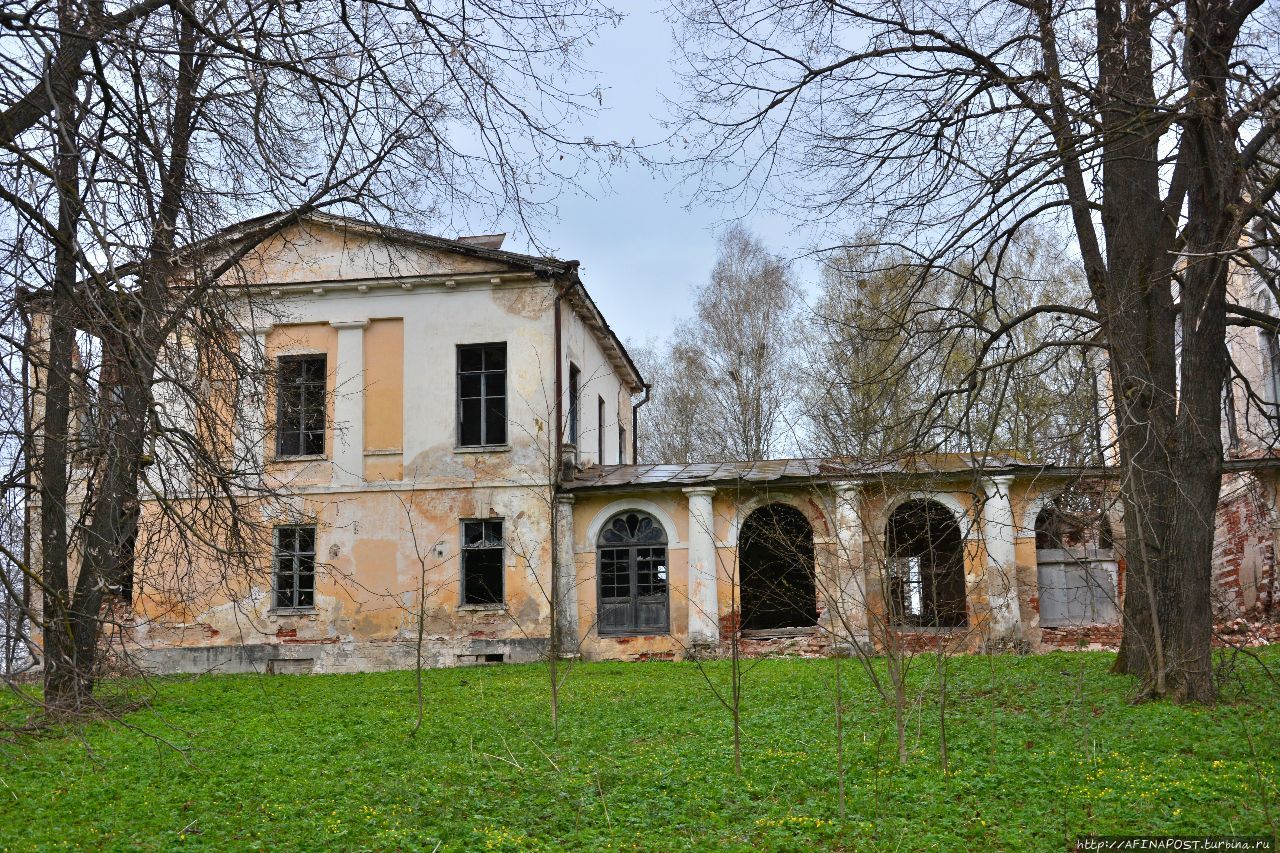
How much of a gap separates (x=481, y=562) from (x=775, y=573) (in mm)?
7605

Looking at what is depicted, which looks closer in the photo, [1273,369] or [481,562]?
[1273,369]

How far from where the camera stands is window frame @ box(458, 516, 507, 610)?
20156 millimetres

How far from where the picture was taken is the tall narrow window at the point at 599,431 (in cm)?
2444

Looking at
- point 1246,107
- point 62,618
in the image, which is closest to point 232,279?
point 62,618

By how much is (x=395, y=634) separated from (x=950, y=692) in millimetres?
11213

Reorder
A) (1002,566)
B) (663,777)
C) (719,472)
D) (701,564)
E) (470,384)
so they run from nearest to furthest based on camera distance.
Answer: (663,777) → (1002,566) → (701,564) → (719,472) → (470,384)

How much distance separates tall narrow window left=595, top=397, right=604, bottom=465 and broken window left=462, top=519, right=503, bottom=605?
4253 millimetres

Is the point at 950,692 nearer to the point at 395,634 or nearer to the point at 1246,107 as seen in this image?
the point at 1246,107

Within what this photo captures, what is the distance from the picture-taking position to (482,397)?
68.5 feet

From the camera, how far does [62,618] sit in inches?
198

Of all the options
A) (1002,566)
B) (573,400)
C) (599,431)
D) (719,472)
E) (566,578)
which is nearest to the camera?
(1002,566)

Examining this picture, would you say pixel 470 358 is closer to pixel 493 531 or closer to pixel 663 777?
pixel 493 531

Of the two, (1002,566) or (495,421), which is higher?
(495,421)

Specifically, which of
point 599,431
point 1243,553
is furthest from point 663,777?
point 1243,553
